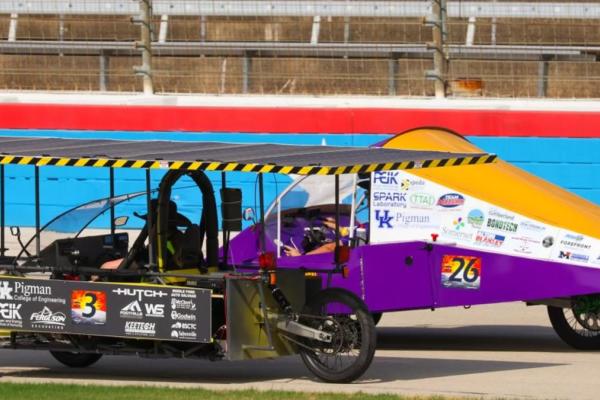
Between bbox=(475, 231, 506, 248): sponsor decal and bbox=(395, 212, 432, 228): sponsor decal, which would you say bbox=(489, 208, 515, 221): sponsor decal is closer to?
bbox=(475, 231, 506, 248): sponsor decal

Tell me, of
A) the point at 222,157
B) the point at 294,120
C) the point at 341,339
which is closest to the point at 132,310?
the point at 222,157

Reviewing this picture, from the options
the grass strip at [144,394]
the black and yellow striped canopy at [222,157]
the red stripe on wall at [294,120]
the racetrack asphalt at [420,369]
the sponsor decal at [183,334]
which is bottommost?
the racetrack asphalt at [420,369]

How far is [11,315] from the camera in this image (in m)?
10.6

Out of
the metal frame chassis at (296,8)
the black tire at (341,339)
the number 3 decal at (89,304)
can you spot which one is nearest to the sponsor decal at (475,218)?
the black tire at (341,339)

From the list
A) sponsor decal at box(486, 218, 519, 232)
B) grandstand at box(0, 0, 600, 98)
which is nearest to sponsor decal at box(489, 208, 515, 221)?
sponsor decal at box(486, 218, 519, 232)

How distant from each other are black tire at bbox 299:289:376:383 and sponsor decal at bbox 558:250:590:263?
226 cm

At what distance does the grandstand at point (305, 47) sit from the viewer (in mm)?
20562

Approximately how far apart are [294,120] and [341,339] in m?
10.5

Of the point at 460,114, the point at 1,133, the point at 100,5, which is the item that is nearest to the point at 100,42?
the point at 100,5

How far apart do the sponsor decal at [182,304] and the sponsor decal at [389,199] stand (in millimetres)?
2789

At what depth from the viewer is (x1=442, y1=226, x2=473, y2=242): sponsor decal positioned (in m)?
12.0

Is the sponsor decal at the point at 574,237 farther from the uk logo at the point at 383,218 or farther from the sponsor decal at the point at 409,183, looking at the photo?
the uk logo at the point at 383,218

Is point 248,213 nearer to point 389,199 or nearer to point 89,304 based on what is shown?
point 89,304

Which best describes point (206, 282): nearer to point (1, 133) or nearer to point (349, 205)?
point (349, 205)
